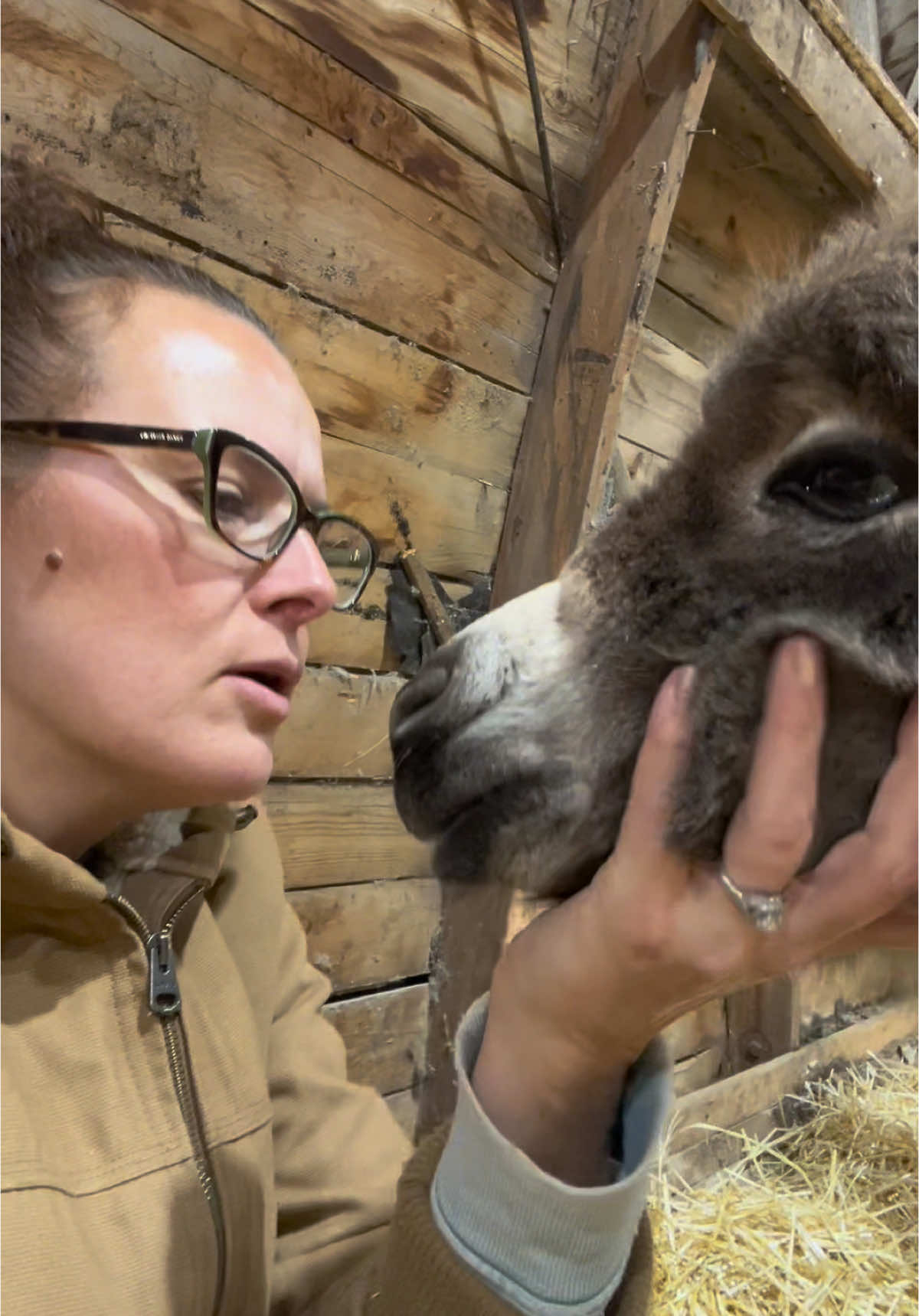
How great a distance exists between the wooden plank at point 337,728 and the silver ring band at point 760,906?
3.45 feet

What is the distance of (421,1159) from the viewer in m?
0.80

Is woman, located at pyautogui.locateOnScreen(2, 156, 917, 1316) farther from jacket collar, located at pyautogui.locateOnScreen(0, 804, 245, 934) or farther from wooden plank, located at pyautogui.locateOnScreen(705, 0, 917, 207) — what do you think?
wooden plank, located at pyautogui.locateOnScreen(705, 0, 917, 207)

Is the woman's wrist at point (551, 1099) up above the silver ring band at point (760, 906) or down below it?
below

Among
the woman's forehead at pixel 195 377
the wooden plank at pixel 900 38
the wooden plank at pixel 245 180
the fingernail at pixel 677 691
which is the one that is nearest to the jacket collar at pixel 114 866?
the woman's forehead at pixel 195 377

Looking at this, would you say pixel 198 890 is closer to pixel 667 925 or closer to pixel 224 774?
pixel 224 774

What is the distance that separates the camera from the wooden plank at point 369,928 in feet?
5.45

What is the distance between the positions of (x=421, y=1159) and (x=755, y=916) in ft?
1.39

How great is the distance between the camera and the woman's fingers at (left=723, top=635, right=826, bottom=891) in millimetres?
596

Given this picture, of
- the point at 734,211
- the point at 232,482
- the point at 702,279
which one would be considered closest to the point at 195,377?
the point at 232,482

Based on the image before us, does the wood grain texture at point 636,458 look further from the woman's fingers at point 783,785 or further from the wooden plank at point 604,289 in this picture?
the woman's fingers at point 783,785

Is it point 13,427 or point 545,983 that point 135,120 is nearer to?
point 13,427

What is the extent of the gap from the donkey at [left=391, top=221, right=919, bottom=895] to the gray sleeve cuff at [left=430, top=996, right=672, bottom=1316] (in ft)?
0.67

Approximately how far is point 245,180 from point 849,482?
1.12 metres

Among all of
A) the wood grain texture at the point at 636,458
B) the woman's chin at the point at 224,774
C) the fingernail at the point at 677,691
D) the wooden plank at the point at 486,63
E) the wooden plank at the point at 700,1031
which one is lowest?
the wooden plank at the point at 700,1031
